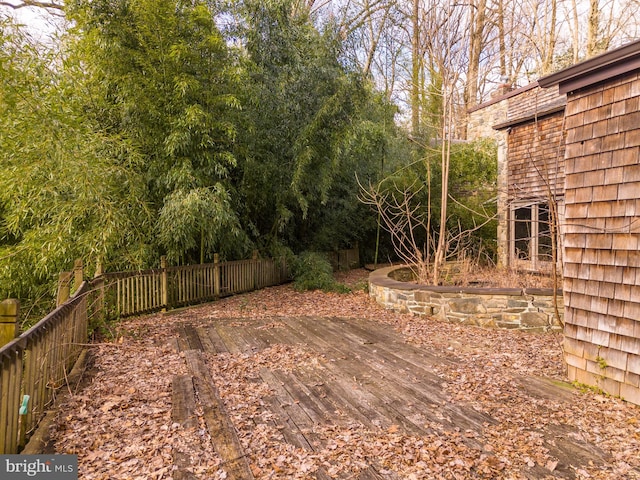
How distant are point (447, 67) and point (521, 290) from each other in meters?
4.85

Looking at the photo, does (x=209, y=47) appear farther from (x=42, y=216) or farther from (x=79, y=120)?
(x=42, y=216)

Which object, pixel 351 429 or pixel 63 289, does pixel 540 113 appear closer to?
pixel 351 429

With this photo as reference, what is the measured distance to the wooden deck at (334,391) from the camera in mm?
2639

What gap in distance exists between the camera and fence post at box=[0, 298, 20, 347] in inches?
96.1

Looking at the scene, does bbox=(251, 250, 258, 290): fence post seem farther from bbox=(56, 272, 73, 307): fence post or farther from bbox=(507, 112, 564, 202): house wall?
bbox=(507, 112, 564, 202): house wall

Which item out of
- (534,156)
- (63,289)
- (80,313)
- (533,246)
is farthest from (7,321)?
(534,156)

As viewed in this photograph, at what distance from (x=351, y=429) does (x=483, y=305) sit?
364cm

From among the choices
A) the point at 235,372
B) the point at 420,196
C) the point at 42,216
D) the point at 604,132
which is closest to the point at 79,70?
A: the point at 42,216

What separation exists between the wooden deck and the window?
4.64 m

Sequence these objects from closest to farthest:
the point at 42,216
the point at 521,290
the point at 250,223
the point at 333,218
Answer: the point at 521,290 → the point at 42,216 → the point at 250,223 → the point at 333,218

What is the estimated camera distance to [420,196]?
12.5 m

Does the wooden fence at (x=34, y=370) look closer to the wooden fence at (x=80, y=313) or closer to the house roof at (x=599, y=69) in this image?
the wooden fence at (x=80, y=313)

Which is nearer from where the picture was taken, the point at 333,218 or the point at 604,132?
the point at 604,132

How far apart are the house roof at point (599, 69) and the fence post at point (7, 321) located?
4.69 meters
